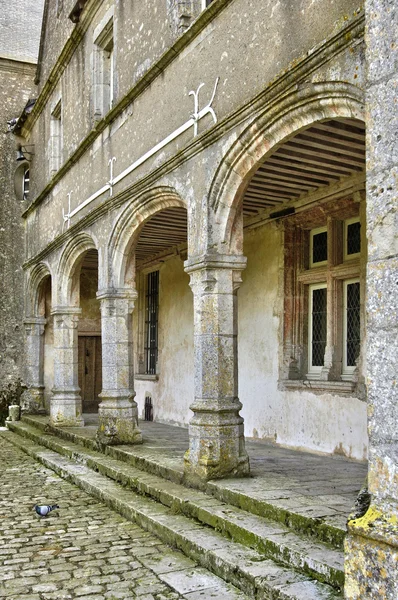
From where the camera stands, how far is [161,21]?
734cm

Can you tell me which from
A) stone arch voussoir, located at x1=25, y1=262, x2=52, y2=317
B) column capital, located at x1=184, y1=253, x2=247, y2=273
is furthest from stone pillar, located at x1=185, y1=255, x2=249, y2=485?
stone arch voussoir, located at x1=25, y1=262, x2=52, y2=317

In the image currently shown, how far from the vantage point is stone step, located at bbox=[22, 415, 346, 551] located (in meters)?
4.06

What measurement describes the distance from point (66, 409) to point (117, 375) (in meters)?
3.04

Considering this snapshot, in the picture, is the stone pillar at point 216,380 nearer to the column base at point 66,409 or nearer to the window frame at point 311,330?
the window frame at point 311,330

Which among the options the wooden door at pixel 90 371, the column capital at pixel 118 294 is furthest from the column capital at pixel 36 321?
the column capital at pixel 118 294

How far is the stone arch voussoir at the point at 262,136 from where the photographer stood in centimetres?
429

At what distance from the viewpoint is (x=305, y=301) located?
787 cm

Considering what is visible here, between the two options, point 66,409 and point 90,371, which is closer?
point 66,409

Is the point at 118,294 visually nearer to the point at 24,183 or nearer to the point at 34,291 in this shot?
the point at 34,291

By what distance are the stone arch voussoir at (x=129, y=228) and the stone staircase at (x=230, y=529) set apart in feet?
7.81

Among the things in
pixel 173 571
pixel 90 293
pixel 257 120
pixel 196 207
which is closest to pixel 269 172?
pixel 196 207

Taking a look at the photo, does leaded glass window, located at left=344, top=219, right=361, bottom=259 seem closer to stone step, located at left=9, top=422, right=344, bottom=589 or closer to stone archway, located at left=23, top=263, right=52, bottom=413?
stone step, located at left=9, top=422, right=344, bottom=589

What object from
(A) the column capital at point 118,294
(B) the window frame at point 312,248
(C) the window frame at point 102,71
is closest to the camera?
(B) the window frame at point 312,248

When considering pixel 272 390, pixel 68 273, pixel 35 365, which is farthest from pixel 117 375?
pixel 35 365
